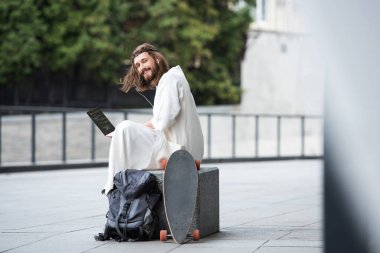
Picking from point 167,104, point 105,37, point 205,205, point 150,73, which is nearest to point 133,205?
point 205,205

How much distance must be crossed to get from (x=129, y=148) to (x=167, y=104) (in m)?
0.43

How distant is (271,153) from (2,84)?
12156 millimetres

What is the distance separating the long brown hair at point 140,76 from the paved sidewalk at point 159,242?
48.0 inches

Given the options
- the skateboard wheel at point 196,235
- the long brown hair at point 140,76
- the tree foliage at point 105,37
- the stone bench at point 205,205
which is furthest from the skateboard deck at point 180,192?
the tree foliage at point 105,37

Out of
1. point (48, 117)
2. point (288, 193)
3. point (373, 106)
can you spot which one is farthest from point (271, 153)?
point (373, 106)

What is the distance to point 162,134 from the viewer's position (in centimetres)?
724

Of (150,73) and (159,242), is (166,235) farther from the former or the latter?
(150,73)

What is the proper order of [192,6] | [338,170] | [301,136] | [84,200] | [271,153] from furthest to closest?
[192,6]
[271,153]
[301,136]
[84,200]
[338,170]

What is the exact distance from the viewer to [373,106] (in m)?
3.57

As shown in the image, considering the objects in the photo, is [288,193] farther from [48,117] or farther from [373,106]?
[48,117]

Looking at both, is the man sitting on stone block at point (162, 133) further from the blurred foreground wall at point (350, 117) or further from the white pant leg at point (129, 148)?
the blurred foreground wall at point (350, 117)

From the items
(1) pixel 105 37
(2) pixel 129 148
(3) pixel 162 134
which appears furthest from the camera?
(1) pixel 105 37

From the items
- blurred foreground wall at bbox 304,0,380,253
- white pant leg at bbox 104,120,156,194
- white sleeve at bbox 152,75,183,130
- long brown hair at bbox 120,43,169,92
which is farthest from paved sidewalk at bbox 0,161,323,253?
long brown hair at bbox 120,43,169,92

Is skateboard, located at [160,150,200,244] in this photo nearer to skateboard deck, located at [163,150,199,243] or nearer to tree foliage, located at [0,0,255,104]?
skateboard deck, located at [163,150,199,243]
